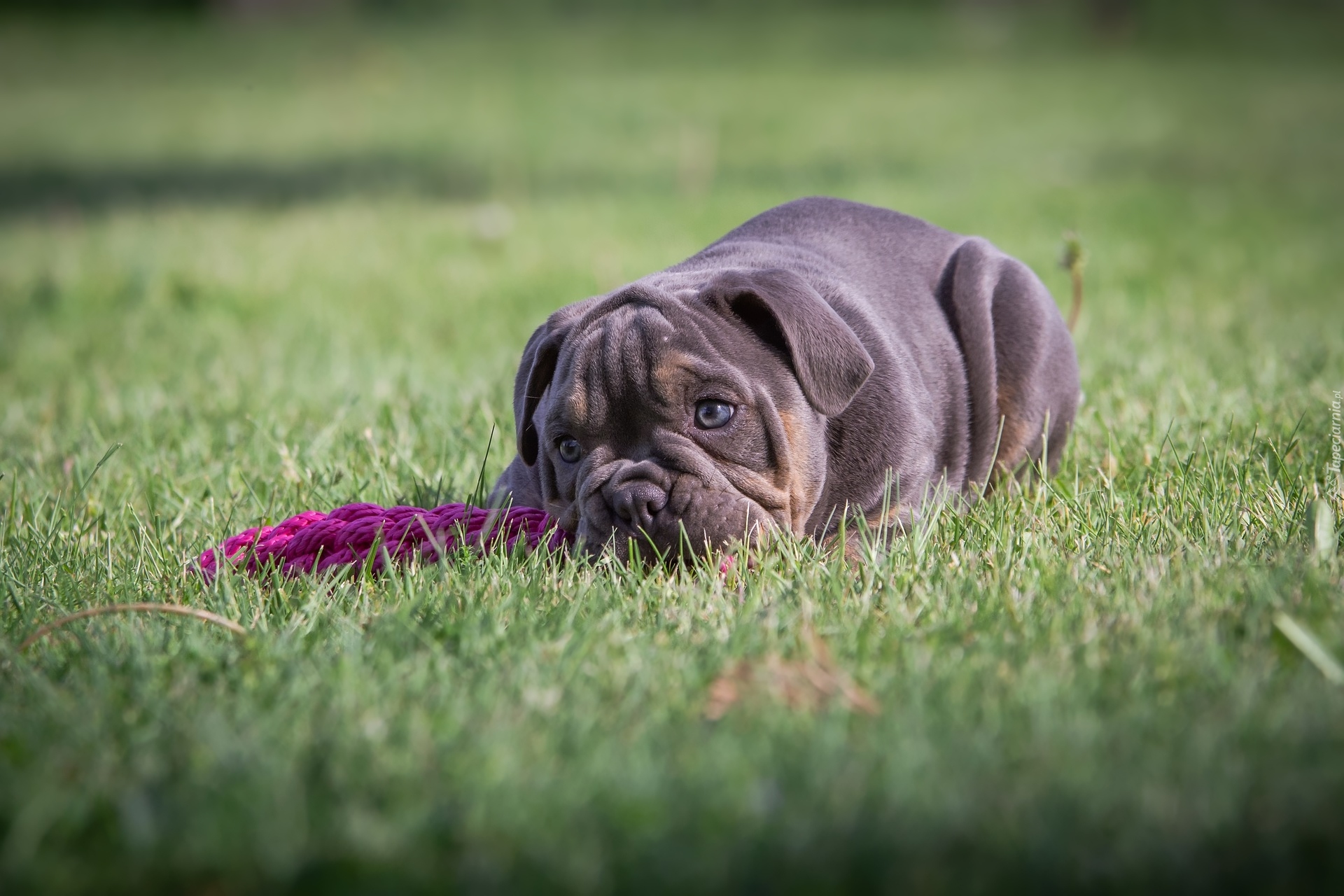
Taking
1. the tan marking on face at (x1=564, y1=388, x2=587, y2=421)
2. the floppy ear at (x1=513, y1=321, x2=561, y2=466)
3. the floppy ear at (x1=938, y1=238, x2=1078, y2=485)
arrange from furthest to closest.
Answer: the floppy ear at (x1=938, y1=238, x2=1078, y2=485), the floppy ear at (x1=513, y1=321, x2=561, y2=466), the tan marking on face at (x1=564, y1=388, x2=587, y2=421)

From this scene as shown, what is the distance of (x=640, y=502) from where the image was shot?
3.21 meters

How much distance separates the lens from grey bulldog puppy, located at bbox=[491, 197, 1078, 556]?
3.35 meters

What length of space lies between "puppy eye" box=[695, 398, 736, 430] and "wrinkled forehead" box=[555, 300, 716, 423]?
80 millimetres

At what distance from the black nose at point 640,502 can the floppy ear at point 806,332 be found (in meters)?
0.55

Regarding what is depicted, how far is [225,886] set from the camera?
1765 millimetres

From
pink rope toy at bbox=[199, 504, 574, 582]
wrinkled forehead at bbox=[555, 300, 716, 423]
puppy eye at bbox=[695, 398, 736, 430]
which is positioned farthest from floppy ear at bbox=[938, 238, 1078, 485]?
pink rope toy at bbox=[199, 504, 574, 582]

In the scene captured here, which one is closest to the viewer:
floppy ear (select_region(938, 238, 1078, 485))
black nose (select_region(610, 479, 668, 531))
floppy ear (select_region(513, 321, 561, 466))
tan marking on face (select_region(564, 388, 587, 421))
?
black nose (select_region(610, 479, 668, 531))

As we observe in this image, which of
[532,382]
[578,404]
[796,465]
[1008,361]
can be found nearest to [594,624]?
[578,404]

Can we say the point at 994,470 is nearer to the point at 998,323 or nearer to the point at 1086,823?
the point at 998,323

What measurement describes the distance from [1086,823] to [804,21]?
33600 mm

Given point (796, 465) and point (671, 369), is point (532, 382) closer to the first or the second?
point (671, 369)

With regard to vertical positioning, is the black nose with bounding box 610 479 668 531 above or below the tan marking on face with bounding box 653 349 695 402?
below

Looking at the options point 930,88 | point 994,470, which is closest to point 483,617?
point 994,470

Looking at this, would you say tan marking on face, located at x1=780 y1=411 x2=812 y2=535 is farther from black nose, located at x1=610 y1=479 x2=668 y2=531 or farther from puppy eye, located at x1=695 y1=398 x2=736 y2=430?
black nose, located at x1=610 y1=479 x2=668 y2=531
